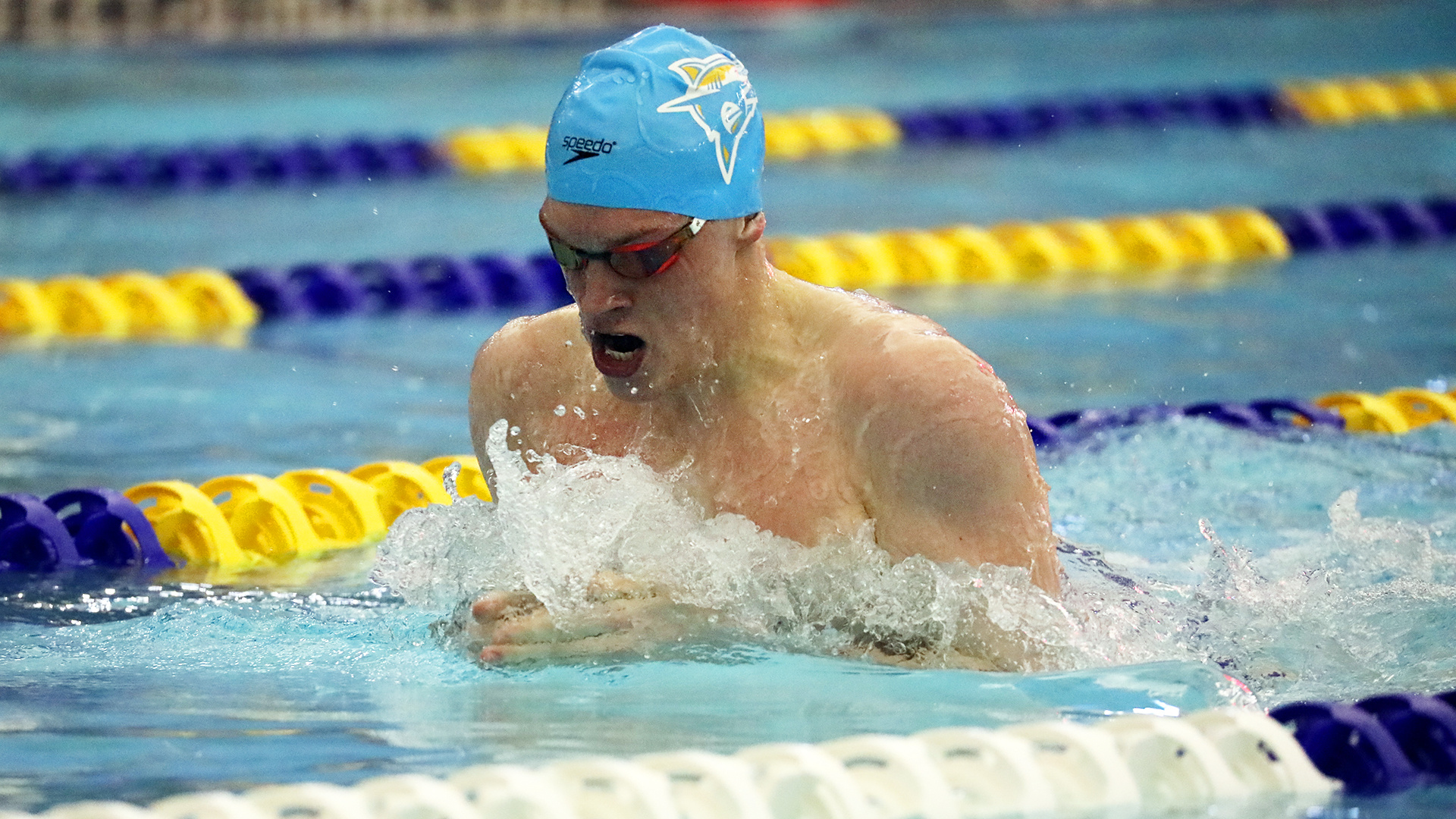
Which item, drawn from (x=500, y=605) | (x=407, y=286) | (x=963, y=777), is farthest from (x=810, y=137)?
(x=963, y=777)

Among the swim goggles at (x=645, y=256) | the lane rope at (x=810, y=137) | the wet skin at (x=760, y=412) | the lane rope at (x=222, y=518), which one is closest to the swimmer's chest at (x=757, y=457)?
the wet skin at (x=760, y=412)

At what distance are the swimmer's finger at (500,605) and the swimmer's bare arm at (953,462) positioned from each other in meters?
0.55

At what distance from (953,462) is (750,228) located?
1.54 ft

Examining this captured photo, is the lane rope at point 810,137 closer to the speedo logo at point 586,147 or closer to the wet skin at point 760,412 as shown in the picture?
the wet skin at point 760,412

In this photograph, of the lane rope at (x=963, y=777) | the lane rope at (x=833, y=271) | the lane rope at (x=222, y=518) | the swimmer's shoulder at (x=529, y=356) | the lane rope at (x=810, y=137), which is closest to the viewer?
the lane rope at (x=963, y=777)

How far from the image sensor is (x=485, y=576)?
9.30 ft

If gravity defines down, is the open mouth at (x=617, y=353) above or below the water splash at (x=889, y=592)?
above

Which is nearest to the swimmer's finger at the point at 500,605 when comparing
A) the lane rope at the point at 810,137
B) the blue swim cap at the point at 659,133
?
the blue swim cap at the point at 659,133

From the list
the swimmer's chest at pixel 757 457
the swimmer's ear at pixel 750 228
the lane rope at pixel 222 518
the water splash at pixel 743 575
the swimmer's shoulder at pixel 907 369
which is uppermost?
the swimmer's ear at pixel 750 228

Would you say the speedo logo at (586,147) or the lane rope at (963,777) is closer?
the lane rope at (963,777)

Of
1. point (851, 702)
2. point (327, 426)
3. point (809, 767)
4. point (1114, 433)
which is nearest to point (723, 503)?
point (851, 702)

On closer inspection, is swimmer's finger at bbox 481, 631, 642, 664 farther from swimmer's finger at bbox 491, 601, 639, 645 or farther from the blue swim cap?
the blue swim cap

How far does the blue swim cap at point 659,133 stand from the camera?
96.9 inches

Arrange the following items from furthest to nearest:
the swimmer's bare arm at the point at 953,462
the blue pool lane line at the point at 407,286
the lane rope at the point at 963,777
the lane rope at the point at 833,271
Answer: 1. the blue pool lane line at the point at 407,286
2. the lane rope at the point at 833,271
3. the swimmer's bare arm at the point at 953,462
4. the lane rope at the point at 963,777
